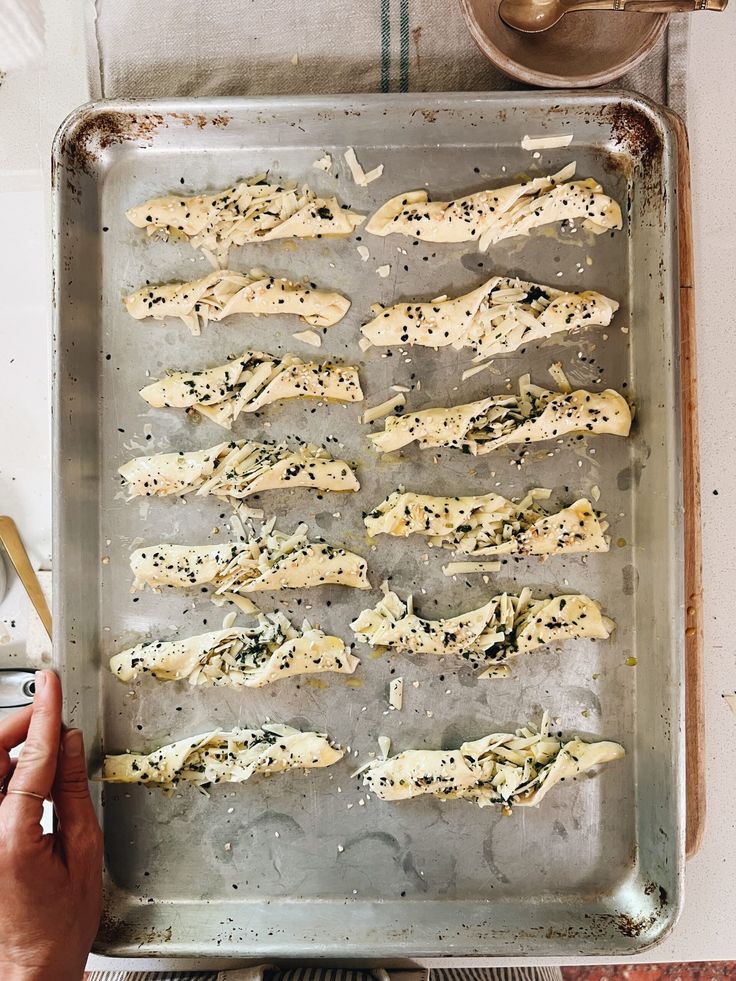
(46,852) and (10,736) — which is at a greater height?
(10,736)

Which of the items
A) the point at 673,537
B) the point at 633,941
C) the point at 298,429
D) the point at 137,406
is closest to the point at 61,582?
the point at 137,406

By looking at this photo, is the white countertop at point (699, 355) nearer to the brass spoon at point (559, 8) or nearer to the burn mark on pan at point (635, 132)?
the burn mark on pan at point (635, 132)

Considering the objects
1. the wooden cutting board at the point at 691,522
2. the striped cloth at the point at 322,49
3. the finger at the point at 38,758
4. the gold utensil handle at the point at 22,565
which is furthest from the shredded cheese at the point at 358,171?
the finger at the point at 38,758

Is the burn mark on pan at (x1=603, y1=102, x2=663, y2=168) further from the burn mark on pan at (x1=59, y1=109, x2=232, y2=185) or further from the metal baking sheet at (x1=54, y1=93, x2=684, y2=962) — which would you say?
the burn mark on pan at (x1=59, y1=109, x2=232, y2=185)

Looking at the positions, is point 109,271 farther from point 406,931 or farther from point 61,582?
point 406,931

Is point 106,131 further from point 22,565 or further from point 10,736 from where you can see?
point 10,736

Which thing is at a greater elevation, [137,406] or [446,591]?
[137,406]

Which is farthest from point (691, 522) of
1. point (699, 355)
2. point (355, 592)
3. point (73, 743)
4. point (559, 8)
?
point (73, 743)
